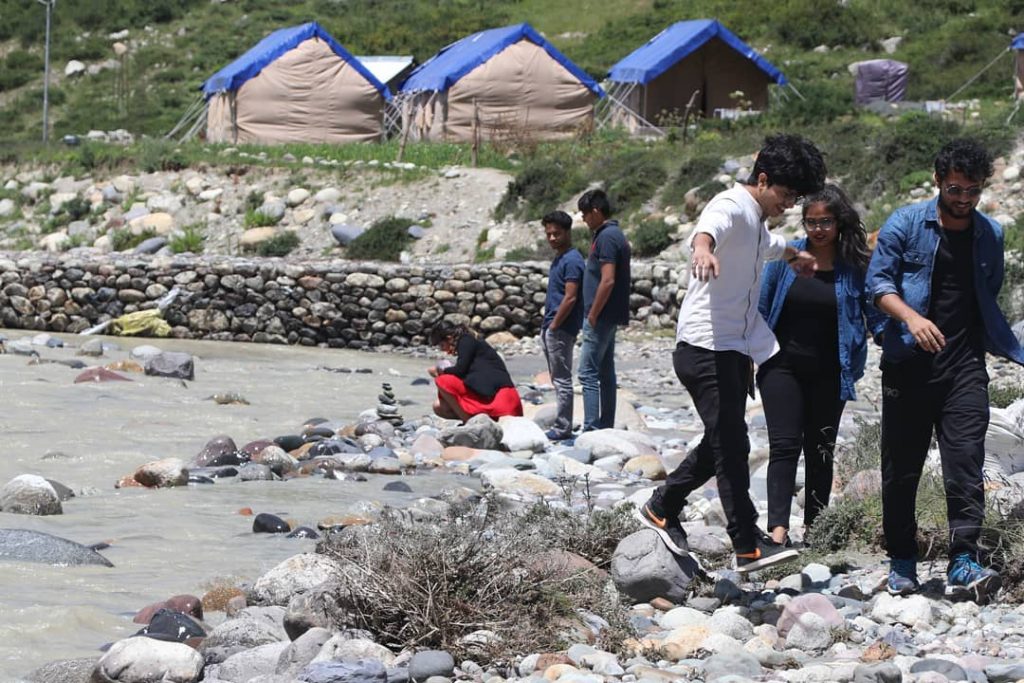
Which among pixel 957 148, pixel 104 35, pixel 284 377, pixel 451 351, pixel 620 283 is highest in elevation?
pixel 104 35

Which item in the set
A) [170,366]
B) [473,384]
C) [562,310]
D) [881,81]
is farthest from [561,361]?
[881,81]

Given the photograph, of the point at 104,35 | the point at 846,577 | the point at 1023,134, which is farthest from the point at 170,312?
the point at 104,35

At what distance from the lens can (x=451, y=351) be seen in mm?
10031

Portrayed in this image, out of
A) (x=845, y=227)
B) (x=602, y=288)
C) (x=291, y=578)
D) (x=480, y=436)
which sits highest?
(x=845, y=227)

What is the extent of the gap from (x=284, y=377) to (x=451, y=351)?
17.1 ft

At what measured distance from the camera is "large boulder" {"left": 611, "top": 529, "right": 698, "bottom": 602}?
5.11 meters

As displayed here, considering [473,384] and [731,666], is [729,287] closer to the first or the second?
[731,666]

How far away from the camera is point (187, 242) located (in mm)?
23219

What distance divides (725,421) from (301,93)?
84.5 ft

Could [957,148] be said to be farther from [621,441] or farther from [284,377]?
[284,377]

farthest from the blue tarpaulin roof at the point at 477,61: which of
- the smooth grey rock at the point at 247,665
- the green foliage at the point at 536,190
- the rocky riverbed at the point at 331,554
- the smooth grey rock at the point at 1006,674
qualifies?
the smooth grey rock at the point at 1006,674

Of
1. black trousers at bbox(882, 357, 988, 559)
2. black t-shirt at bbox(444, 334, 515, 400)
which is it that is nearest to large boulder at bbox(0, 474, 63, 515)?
black t-shirt at bbox(444, 334, 515, 400)

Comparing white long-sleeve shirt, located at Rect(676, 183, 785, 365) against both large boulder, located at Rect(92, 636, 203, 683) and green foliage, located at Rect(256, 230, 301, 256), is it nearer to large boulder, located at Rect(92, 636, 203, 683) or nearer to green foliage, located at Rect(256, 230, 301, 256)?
large boulder, located at Rect(92, 636, 203, 683)

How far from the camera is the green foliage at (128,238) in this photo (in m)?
23.8
